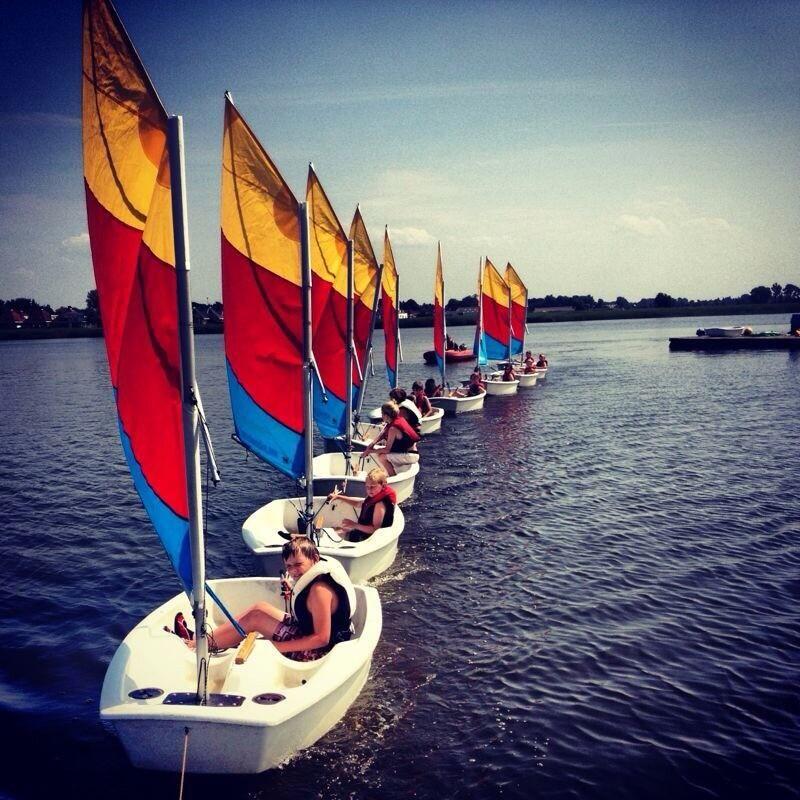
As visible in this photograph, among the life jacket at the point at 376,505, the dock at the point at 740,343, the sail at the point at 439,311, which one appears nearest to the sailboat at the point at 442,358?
the sail at the point at 439,311

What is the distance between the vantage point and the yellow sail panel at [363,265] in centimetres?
1736

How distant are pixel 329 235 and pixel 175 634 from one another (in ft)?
27.7

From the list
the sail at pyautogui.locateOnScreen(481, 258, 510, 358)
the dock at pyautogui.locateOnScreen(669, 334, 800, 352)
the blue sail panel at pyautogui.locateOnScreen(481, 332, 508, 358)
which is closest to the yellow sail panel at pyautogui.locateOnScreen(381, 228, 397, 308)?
the sail at pyautogui.locateOnScreen(481, 258, 510, 358)

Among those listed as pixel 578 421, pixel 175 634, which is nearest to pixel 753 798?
pixel 175 634

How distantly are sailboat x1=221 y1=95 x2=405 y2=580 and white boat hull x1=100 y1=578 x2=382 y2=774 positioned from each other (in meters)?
2.92

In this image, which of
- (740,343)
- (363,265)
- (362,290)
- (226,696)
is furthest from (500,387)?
(740,343)

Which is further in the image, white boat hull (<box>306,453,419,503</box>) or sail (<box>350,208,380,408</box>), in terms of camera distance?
sail (<box>350,208,380,408</box>)

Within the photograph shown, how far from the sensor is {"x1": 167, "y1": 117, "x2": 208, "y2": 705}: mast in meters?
5.74

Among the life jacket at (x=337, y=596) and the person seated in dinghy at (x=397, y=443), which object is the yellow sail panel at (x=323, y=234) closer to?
the person seated in dinghy at (x=397, y=443)

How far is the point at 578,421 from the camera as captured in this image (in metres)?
28.7

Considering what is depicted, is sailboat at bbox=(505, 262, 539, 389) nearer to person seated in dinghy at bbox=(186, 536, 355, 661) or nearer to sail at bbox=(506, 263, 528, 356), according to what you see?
sail at bbox=(506, 263, 528, 356)

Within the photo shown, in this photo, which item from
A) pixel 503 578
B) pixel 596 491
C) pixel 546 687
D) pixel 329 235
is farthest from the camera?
pixel 596 491

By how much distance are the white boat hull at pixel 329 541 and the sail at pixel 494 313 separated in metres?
24.5

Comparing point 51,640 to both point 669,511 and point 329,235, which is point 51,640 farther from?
point 669,511
